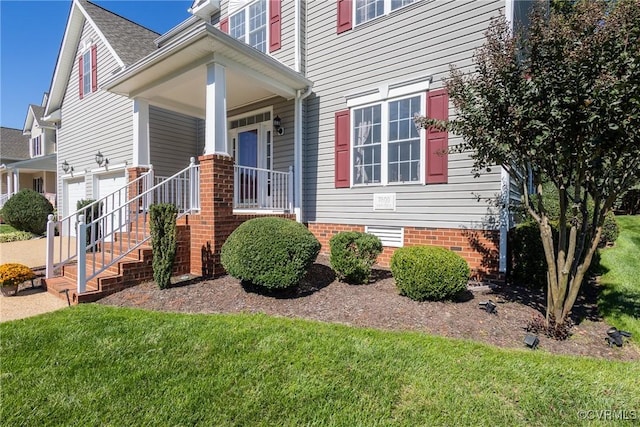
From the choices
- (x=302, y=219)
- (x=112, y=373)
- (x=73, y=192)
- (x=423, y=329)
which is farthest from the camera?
(x=73, y=192)

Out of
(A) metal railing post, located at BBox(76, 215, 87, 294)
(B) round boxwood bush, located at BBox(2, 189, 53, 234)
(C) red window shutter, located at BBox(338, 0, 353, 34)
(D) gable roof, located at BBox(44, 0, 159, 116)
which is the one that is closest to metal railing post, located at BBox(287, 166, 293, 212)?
(C) red window shutter, located at BBox(338, 0, 353, 34)

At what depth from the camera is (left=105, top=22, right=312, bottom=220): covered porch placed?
5867mm

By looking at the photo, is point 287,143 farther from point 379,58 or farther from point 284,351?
point 284,351

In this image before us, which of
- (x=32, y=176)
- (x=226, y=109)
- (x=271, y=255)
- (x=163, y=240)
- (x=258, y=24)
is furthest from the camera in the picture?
(x=32, y=176)

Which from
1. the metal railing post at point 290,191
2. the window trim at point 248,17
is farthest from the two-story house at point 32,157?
the metal railing post at point 290,191

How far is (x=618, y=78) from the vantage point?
302cm

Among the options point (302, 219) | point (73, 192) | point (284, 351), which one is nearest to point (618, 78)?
point (284, 351)

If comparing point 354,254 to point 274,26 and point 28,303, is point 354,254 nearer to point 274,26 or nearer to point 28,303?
point 28,303

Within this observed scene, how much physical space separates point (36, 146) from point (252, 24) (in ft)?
80.3

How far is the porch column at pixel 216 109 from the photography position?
5824 mm

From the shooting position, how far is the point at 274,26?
8.65m

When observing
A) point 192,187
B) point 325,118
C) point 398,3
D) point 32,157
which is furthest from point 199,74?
point 32,157

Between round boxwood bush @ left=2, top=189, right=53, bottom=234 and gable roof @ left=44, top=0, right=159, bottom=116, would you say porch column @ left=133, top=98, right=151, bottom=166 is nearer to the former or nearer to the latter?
gable roof @ left=44, top=0, right=159, bottom=116

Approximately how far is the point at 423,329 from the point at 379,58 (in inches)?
224
